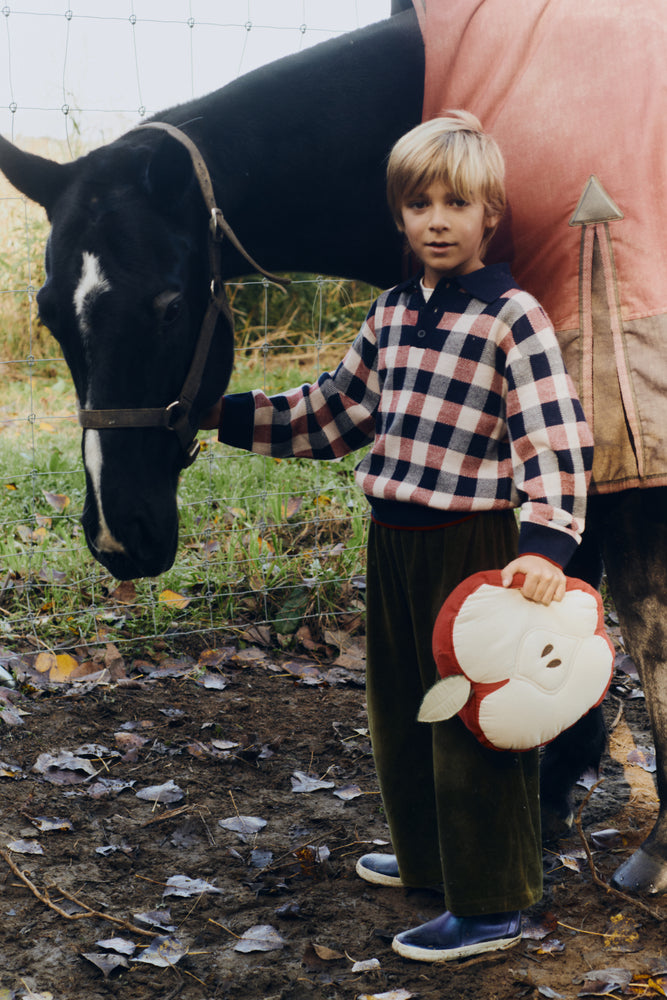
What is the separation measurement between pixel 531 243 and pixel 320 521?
2418 mm

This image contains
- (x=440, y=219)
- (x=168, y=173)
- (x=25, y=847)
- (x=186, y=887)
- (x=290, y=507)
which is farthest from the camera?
(x=290, y=507)

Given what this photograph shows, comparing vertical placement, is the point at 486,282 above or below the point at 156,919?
above

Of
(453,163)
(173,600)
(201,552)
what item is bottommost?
(173,600)

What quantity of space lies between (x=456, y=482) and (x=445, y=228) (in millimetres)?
485

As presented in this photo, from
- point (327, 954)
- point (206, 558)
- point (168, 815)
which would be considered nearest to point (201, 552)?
point (206, 558)

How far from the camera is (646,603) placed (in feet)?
6.74

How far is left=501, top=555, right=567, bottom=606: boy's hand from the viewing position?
1646mm

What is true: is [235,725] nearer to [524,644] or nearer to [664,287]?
[524,644]

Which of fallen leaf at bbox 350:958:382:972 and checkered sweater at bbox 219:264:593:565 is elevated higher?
checkered sweater at bbox 219:264:593:565

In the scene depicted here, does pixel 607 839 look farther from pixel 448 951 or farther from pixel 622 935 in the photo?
pixel 448 951

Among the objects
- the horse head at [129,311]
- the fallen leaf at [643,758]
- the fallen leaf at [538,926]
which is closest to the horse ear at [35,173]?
the horse head at [129,311]

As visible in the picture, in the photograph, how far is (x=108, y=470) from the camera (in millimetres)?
1938

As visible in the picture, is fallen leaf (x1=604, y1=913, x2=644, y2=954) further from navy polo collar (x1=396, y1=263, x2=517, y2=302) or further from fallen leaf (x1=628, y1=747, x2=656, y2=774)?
navy polo collar (x1=396, y1=263, x2=517, y2=302)

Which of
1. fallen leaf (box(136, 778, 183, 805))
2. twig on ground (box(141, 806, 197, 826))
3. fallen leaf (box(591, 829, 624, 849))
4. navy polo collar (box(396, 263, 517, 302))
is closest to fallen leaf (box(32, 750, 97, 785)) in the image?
fallen leaf (box(136, 778, 183, 805))
